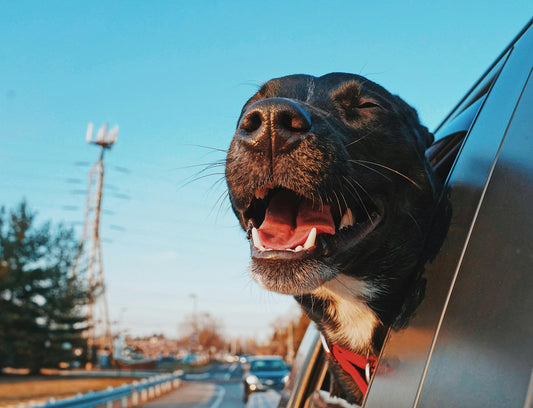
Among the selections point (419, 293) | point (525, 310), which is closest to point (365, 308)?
point (419, 293)

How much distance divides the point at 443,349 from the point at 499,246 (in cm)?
24

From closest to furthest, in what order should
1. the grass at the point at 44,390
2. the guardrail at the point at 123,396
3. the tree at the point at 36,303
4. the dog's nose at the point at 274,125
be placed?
the dog's nose at the point at 274,125
the guardrail at the point at 123,396
the grass at the point at 44,390
the tree at the point at 36,303

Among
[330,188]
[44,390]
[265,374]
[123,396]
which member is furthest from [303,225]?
[44,390]

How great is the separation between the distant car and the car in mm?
14006

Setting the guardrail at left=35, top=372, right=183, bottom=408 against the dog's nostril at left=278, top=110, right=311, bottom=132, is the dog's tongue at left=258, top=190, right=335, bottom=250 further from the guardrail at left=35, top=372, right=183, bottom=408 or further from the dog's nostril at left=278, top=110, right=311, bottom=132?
the guardrail at left=35, top=372, right=183, bottom=408

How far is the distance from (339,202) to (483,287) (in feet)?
3.17

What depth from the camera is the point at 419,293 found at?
153 cm

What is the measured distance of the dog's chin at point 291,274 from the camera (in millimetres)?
1980

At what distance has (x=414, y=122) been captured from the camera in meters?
2.67

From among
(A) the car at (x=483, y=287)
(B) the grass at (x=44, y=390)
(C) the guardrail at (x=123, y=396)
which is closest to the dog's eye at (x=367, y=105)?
(A) the car at (x=483, y=287)

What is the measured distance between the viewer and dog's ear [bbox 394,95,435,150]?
2572 mm

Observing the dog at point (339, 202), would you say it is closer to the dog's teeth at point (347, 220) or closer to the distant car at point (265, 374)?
the dog's teeth at point (347, 220)

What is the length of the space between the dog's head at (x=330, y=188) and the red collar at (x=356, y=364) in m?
0.27

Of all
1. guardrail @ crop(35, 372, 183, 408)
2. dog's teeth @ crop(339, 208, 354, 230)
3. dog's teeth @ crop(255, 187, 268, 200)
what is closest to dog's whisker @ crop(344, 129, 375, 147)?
dog's teeth @ crop(339, 208, 354, 230)
